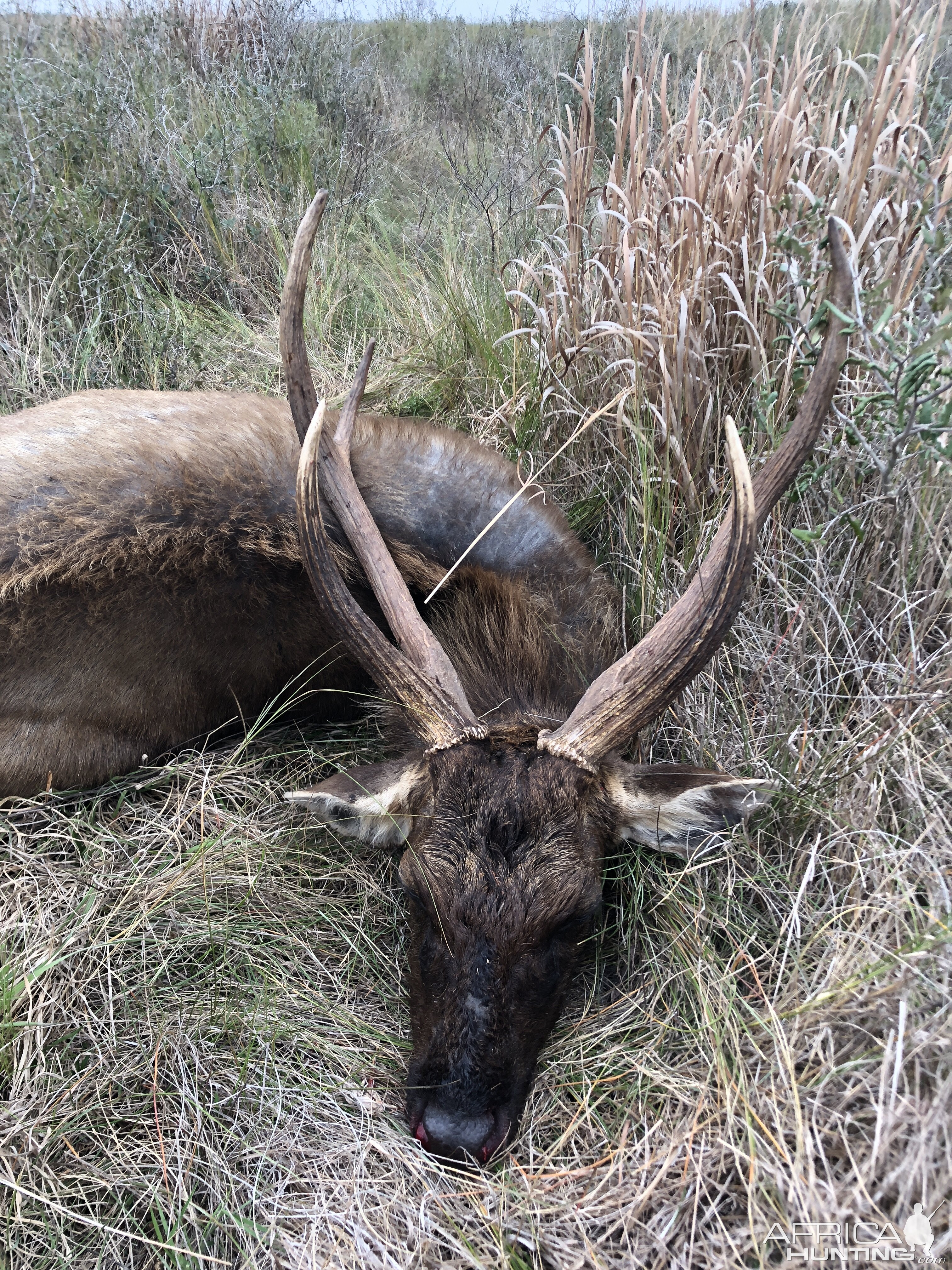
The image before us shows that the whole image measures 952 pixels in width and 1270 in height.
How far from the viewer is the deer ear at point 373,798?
7.75 ft

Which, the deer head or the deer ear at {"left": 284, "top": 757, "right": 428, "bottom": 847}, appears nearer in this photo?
the deer head

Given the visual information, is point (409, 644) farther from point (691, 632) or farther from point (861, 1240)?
point (861, 1240)

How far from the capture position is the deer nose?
1971 millimetres

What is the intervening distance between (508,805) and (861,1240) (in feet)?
3.52

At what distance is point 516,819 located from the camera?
83.2 inches

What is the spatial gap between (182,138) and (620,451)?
4.24 m

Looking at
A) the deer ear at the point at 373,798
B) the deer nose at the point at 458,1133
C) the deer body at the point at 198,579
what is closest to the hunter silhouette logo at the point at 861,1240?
the deer nose at the point at 458,1133

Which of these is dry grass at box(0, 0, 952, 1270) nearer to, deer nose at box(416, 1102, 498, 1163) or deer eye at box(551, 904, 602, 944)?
deer nose at box(416, 1102, 498, 1163)

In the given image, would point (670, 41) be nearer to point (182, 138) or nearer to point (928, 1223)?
point (182, 138)

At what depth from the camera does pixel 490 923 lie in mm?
2053

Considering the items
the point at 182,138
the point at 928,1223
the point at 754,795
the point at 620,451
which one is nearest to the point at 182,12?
the point at 182,138

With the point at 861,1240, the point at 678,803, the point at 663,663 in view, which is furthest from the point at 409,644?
the point at 861,1240

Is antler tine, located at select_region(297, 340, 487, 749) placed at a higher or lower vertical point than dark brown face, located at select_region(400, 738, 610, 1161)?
higher

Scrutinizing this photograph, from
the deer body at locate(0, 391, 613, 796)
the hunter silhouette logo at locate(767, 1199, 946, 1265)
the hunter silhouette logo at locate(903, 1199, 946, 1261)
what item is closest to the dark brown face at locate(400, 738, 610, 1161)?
the deer body at locate(0, 391, 613, 796)
